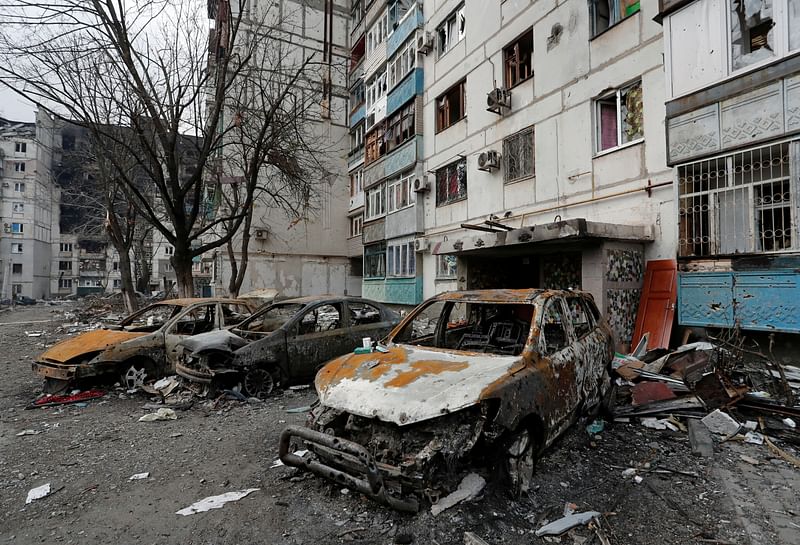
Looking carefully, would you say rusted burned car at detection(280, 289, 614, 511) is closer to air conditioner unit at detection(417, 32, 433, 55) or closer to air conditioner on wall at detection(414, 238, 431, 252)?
air conditioner on wall at detection(414, 238, 431, 252)

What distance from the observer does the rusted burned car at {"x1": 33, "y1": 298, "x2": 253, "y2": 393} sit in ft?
21.5

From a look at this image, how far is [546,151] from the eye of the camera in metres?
11.2

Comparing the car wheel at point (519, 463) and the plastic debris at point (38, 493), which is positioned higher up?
the car wheel at point (519, 463)

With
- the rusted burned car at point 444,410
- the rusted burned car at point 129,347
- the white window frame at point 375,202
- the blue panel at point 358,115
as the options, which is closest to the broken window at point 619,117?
A: the rusted burned car at point 444,410

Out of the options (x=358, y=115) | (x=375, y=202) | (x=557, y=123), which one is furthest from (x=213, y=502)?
(x=358, y=115)

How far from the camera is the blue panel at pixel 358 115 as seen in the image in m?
24.3

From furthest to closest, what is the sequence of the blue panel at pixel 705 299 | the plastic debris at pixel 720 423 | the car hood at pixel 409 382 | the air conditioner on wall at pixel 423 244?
1. the air conditioner on wall at pixel 423 244
2. the blue panel at pixel 705 299
3. the plastic debris at pixel 720 423
4. the car hood at pixel 409 382

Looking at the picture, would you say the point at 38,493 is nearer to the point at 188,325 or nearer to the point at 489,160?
the point at 188,325

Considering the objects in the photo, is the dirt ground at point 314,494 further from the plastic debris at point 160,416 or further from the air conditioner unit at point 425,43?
the air conditioner unit at point 425,43

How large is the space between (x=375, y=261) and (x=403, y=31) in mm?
9898

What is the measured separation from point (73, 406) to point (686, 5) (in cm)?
1171

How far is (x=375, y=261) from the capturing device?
19891 millimetres

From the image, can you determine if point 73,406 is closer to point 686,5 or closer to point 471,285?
point 471,285

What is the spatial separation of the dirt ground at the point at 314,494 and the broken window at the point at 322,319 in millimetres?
2016
